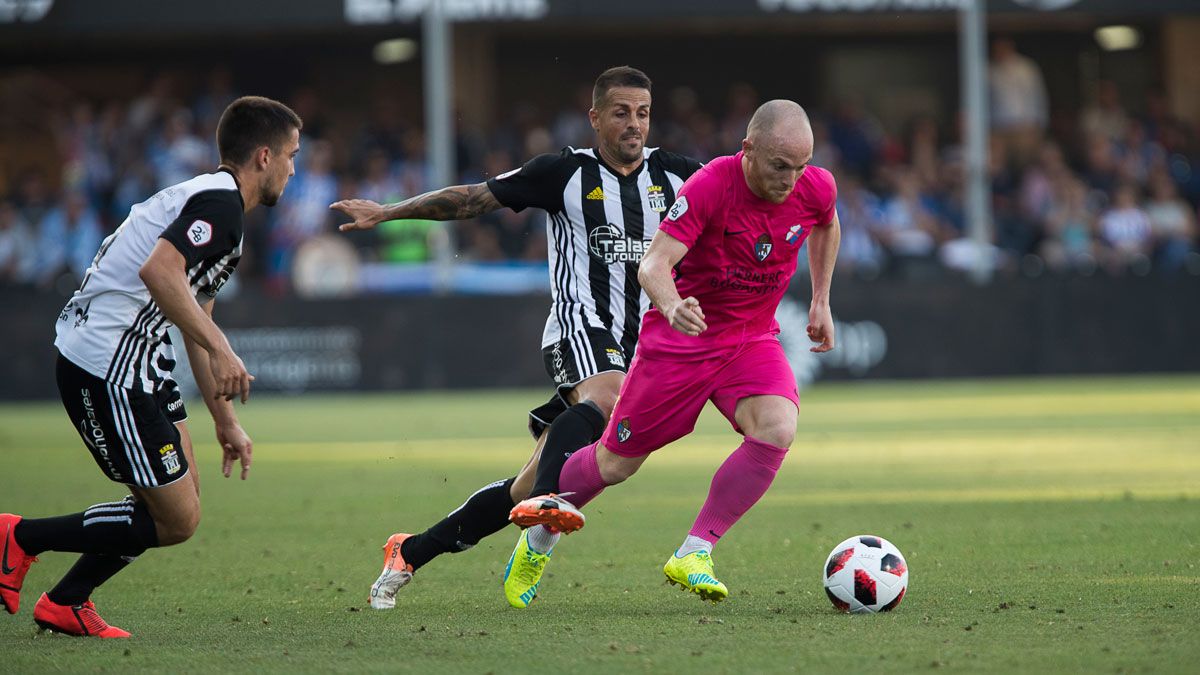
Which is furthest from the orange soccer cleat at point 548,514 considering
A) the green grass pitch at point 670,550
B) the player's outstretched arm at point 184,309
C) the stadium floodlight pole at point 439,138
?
the stadium floodlight pole at point 439,138

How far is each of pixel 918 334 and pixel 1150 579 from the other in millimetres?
14235

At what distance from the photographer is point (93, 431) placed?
18.3 ft

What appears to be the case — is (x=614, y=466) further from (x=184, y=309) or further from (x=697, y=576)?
(x=184, y=309)

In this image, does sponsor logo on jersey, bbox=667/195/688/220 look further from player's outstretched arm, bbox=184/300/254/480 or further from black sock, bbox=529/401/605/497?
player's outstretched arm, bbox=184/300/254/480

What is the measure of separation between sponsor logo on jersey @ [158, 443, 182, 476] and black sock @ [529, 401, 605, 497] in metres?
1.34

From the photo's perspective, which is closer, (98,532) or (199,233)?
(199,233)

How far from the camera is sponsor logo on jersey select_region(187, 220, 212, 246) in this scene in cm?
539

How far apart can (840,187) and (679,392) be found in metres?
16.2

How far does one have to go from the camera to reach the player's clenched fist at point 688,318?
5.62 metres

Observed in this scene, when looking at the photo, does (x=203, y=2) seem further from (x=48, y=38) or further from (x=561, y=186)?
(x=561, y=186)

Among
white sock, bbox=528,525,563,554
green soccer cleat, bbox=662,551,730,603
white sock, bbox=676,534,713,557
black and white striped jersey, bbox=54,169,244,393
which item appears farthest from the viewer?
white sock, bbox=528,525,563,554

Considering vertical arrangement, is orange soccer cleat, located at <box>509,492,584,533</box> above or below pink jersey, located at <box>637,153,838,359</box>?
below

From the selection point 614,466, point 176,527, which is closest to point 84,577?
point 176,527

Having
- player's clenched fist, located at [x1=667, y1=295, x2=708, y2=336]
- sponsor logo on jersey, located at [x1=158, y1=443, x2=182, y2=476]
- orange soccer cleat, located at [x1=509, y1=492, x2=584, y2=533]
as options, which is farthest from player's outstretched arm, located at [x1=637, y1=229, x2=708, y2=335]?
sponsor logo on jersey, located at [x1=158, y1=443, x2=182, y2=476]
